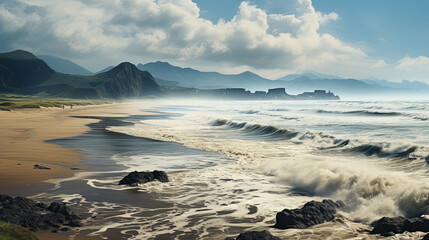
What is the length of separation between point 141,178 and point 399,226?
8.58 metres

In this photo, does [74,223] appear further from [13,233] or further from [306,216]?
[306,216]

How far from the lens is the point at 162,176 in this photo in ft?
44.4

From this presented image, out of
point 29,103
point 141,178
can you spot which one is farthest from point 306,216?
point 29,103

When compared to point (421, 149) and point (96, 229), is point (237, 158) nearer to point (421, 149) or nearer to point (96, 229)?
point (421, 149)

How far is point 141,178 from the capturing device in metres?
13.0

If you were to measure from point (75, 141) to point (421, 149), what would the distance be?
872 inches

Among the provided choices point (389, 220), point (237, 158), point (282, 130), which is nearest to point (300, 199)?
point (389, 220)

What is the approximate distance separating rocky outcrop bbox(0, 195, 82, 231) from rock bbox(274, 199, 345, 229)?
506 centimetres

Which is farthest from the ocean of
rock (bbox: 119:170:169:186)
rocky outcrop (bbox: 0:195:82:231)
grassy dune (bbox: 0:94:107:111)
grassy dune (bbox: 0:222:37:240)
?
grassy dune (bbox: 0:94:107:111)

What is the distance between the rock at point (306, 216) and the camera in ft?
28.7

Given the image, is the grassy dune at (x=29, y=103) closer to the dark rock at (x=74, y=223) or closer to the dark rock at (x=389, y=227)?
the dark rock at (x=74, y=223)

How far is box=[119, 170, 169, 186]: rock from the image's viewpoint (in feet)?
42.1

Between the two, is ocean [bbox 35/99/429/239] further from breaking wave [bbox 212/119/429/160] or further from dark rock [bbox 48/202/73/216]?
dark rock [bbox 48/202/73/216]

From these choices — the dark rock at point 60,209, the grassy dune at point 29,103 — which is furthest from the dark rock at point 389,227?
the grassy dune at point 29,103
